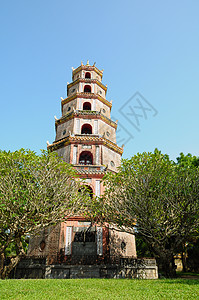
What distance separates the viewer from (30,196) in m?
13.6

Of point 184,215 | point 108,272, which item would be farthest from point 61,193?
point 184,215

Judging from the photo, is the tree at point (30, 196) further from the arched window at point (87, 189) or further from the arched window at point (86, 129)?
the arched window at point (86, 129)

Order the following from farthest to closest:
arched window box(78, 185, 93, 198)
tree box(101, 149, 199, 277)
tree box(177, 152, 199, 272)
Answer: tree box(177, 152, 199, 272) → arched window box(78, 185, 93, 198) → tree box(101, 149, 199, 277)

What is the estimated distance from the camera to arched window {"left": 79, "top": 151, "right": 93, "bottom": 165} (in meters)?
21.3

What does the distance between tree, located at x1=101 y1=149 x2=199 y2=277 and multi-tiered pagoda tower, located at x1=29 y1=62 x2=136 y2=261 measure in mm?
2543

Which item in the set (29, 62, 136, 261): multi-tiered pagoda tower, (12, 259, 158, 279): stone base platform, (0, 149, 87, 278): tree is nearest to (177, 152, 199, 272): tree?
(12, 259, 158, 279): stone base platform

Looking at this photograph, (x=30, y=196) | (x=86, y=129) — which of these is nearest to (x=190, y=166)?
(x=86, y=129)

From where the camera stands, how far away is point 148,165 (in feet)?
50.9

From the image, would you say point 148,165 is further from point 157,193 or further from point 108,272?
point 108,272

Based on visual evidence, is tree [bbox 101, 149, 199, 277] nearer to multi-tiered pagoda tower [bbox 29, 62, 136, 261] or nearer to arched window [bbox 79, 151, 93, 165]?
multi-tiered pagoda tower [bbox 29, 62, 136, 261]

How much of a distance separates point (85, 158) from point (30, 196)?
892cm

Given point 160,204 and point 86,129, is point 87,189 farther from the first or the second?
point 86,129

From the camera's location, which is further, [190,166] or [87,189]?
[190,166]

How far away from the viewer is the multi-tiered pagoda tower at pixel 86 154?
16453mm
